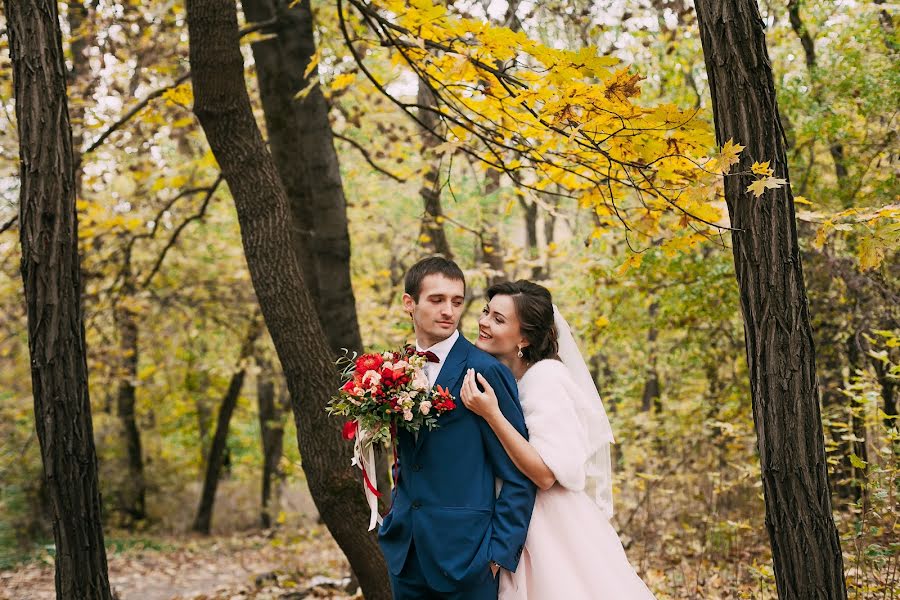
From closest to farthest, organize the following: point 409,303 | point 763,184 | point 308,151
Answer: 1. point 763,184
2. point 409,303
3. point 308,151

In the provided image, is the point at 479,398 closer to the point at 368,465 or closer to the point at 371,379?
the point at 371,379

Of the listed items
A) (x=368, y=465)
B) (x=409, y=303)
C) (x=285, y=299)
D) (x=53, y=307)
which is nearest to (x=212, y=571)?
(x=285, y=299)

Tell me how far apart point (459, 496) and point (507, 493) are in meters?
0.19

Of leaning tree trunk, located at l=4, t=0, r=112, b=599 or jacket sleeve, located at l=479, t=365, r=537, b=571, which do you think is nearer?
jacket sleeve, located at l=479, t=365, r=537, b=571

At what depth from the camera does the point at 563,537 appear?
10.4ft

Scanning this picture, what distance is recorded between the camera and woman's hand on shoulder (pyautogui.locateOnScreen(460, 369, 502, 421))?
3008mm

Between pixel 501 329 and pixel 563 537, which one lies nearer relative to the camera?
pixel 563 537

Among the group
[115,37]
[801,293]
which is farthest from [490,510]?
[115,37]

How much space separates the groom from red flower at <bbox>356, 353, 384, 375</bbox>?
0.31 meters

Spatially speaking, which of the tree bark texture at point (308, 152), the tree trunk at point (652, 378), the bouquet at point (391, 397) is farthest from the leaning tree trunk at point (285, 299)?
the tree trunk at point (652, 378)

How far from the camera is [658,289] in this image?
8633 mm

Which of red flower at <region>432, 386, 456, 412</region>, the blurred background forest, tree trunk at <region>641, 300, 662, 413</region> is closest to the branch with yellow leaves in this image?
the blurred background forest

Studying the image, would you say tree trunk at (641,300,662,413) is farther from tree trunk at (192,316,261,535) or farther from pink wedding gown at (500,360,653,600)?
pink wedding gown at (500,360,653,600)

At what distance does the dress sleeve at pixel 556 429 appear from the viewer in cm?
309
